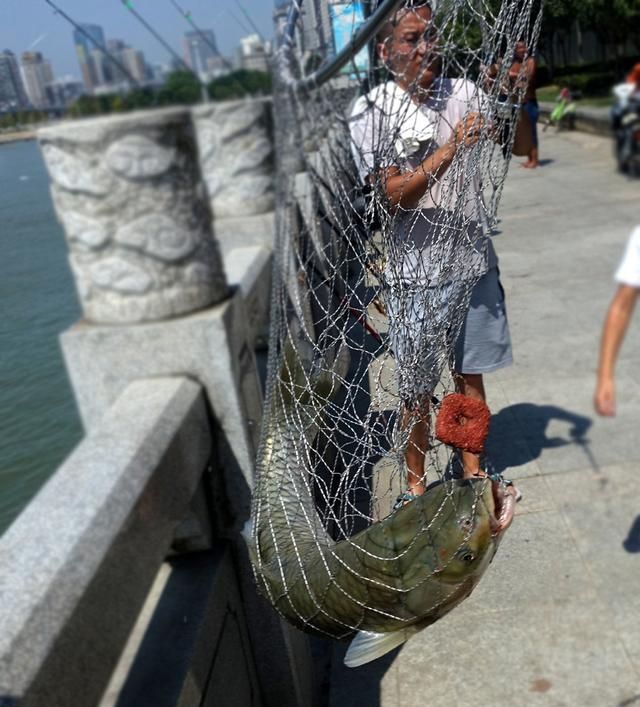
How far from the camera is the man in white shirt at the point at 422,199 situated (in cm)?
167

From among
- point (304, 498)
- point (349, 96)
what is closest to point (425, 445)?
point (304, 498)

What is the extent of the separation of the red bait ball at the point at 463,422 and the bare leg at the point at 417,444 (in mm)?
333

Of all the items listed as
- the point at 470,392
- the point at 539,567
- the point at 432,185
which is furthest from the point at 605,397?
the point at 539,567

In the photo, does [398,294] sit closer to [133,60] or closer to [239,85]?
[133,60]

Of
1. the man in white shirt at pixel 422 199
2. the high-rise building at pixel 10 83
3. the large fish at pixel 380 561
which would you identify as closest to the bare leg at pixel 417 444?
the man in white shirt at pixel 422 199

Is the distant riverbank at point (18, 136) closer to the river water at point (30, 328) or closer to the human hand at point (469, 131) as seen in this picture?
the river water at point (30, 328)

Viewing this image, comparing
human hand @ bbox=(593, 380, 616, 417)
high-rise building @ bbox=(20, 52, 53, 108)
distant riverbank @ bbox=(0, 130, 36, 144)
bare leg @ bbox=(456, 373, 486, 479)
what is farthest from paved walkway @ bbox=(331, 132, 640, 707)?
distant riverbank @ bbox=(0, 130, 36, 144)

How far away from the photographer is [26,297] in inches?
96.8

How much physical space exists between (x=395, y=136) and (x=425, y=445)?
74 cm

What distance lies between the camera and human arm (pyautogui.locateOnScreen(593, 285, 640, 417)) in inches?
30.4

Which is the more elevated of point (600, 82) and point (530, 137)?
point (600, 82)

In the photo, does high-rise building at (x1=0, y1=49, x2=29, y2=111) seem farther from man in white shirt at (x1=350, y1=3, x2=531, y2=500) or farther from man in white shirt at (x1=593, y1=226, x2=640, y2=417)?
man in white shirt at (x1=593, y1=226, x2=640, y2=417)

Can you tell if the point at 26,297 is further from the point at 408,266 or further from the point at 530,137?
the point at 530,137

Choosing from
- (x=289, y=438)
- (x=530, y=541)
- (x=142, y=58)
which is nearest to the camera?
(x=142, y=58)
